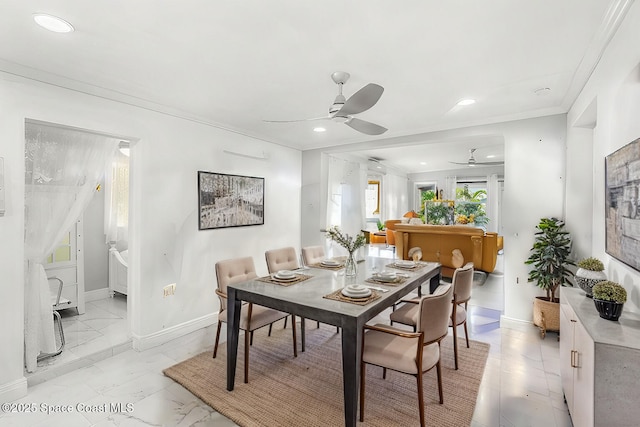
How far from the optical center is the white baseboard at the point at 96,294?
4.33 metres

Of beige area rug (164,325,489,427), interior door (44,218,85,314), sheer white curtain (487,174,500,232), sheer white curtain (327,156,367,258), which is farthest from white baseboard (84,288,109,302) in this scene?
sheer white curtain (487,174,500,232)

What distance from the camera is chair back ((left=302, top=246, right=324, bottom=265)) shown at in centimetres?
362

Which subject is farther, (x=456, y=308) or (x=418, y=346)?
(x=456, y=308)

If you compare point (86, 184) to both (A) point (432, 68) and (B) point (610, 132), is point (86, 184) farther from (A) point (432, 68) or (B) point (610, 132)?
(B) point (610, 132)

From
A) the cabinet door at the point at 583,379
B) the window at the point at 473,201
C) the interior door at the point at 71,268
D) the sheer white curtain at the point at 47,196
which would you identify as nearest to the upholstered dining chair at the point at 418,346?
the cabinet door at the point at 583,379

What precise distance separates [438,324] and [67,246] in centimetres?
431

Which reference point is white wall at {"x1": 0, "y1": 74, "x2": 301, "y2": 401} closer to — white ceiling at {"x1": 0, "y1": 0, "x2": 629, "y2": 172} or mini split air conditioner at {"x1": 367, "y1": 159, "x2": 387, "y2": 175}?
white ceiling at {"x1": 0, "y1": 0, "x2": 629, "y2": 172}

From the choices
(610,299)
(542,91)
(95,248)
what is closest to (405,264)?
(610,299)

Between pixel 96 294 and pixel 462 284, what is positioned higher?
pixel 462 284

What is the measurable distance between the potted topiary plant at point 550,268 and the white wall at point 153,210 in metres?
3.39

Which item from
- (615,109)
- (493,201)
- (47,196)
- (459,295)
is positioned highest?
(615,109)

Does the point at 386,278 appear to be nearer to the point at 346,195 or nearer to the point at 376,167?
the point at 346,195

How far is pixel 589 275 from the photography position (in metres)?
1.92

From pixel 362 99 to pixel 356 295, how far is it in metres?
1.35
